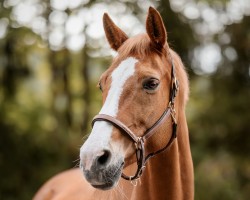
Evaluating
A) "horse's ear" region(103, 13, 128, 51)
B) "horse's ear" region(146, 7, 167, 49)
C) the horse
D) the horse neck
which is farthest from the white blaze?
the horse neck

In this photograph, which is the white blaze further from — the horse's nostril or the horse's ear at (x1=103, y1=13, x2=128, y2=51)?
the horse's ear at (x1=103, y1=13, x2=128, y2=51)

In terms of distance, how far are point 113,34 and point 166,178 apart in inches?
45.4

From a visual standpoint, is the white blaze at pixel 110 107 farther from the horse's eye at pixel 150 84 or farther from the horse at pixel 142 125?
the horse's eye at pixel 150 84

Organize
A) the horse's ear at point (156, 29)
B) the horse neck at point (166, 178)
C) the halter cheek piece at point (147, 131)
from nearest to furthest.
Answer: the halter cheek piece at point (147, 131) < the horse's ear at point (156, 29) < the horse neck at point (166, 178)

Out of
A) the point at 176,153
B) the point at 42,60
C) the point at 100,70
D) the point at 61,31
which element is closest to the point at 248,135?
the point at 100,70

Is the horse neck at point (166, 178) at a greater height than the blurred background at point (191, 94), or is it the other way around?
the horse neck at point (166, 178)

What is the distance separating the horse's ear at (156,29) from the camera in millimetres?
3154

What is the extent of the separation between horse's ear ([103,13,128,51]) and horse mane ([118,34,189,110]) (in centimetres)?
26

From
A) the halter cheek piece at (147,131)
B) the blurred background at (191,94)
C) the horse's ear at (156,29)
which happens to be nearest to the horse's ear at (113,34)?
the horse's ear at (156,29)

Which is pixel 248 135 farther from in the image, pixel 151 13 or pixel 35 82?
pixel 151 13

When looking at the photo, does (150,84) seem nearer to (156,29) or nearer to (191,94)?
(156,29)

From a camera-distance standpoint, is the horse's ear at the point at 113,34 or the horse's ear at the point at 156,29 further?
the horse's ear at the point at 113,34

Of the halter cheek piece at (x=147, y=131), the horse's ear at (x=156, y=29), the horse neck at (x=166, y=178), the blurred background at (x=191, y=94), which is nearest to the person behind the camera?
the halter cheek piece at (x=147, y=131)

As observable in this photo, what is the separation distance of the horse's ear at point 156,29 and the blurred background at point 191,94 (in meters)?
6.75
